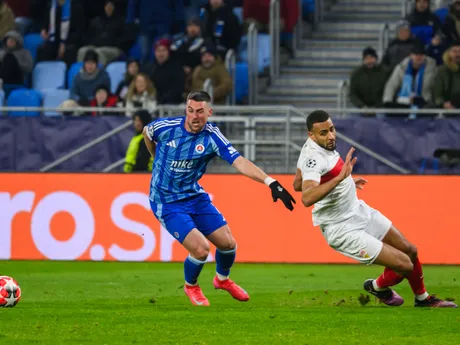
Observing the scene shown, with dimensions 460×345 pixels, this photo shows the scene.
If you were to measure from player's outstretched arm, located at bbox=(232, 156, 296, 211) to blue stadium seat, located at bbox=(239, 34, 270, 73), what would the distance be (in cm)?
1135

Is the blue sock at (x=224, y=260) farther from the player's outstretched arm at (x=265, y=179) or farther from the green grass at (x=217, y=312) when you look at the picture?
the player's outstretched arm at (x=265, y=179)

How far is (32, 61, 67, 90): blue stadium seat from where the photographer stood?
74.4 ft

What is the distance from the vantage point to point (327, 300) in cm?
1210

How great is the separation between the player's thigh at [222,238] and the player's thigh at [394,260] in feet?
5.57

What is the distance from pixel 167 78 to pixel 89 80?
1.56 meters

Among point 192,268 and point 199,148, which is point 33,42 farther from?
point 192,268

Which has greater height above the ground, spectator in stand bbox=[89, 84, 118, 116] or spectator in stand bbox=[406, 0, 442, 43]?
spectator in stand bbox=[406, 0, 442, 43]

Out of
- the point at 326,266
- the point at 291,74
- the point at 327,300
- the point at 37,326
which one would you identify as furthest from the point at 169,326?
the point at 291,74

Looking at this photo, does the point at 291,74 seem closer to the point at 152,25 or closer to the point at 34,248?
the point at 152,25

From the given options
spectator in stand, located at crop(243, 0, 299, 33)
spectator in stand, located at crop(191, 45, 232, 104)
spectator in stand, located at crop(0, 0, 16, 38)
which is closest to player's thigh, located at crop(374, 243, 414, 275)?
spectator in stand, located at crop(191, 45, 232, 104)

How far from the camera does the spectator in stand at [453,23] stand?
803 inches

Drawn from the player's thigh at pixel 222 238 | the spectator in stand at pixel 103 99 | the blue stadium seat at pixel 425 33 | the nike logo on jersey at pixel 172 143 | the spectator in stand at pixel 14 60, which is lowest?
the player's thigh at pixel 222 238

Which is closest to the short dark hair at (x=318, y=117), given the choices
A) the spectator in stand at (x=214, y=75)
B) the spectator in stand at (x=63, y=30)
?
the spectator in stand at (x=214, y=75)

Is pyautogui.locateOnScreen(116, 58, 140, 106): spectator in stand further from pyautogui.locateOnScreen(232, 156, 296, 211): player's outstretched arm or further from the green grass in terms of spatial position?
pyautogui.locateOnScreen(232, 156, 296, 211): player's outstretched arm
